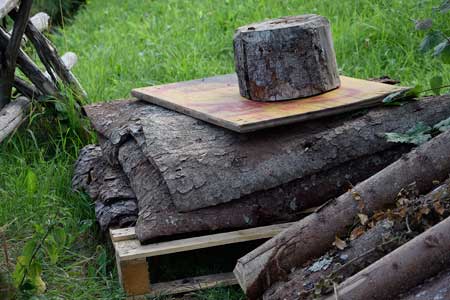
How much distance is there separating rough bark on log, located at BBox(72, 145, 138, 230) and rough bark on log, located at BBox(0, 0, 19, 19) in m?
0.89

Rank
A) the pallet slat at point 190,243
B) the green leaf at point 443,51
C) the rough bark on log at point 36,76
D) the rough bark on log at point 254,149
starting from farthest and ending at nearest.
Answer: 1. the rough bark on log at point 36,76
2. the green leaf at point 443,51
3. the rough bark on log at point 254,149
4. the pallet slat at point 190,243

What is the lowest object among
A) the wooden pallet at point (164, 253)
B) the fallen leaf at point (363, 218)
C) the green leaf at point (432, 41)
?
the wooden pallet at point (164, 253)

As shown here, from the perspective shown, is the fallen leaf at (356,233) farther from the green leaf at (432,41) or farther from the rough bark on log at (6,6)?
the rough bark on log at (6,6)

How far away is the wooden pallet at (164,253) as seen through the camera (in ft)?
11.8

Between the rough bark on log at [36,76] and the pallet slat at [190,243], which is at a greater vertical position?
the rough bark on log at [36,76]

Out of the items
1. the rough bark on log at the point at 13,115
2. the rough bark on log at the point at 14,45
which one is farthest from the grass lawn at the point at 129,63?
the rough bark on log at the point at 14,45

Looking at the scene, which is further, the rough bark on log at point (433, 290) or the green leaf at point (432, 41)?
the green leaf at point (432, 41)

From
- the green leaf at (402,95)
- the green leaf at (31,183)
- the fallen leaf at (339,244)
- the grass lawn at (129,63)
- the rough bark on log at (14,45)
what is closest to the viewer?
the fallen leaf at (339,244)

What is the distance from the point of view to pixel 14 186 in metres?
4.66

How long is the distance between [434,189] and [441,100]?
3.19 feet

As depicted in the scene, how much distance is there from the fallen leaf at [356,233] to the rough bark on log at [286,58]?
1.07 m

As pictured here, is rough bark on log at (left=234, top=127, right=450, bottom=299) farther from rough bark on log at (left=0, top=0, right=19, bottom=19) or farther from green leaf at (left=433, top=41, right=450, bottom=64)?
rough bark on log at (left=0, top=0, right=19, bottom=19)

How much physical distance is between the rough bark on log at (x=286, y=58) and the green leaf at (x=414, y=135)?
483 mm

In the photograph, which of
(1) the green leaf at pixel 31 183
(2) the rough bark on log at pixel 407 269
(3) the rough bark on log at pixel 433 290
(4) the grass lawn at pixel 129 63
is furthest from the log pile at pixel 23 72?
(3) the rough bark on log at pixel 433 290
